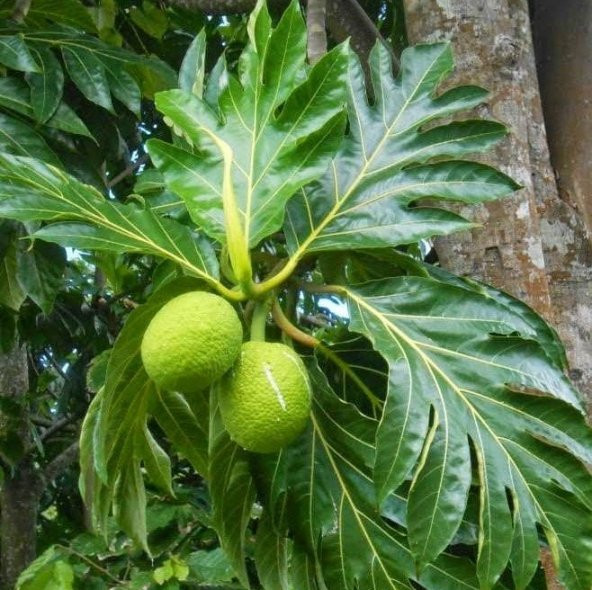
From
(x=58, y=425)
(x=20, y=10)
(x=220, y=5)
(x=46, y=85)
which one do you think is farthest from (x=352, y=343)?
(x=58, y=425)

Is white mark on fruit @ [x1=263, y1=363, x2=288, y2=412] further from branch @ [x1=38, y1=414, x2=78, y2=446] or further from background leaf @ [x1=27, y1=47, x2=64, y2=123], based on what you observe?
branch @ [x1=38, y1=414, x2=78, y2=446]

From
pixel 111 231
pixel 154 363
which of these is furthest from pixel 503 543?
pixel 111 231

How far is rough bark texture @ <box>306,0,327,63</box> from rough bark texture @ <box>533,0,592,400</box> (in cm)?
43

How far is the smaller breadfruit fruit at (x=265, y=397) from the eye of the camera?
36.5 inches

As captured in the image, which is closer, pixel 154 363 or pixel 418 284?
pixel 154 363

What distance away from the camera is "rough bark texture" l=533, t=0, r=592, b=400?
50.1 inches

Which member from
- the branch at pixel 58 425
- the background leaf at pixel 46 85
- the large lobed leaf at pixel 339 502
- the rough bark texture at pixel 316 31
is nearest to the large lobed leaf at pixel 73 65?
the background leaf at pixel 46 85

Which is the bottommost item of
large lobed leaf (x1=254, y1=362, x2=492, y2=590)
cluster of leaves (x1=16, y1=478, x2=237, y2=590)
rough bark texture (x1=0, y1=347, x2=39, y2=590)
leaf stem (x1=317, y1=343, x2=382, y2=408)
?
rough bark texture (x1=0, y1=347, x2=39, y2=590)

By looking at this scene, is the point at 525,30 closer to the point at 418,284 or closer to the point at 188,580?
the point at 418,284

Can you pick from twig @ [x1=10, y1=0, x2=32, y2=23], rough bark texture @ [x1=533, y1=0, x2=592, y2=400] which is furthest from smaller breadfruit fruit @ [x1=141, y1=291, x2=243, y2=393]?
twig @ [x1=10, y1=0, x2=32, y2=23]

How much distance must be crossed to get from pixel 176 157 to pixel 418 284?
0.34m

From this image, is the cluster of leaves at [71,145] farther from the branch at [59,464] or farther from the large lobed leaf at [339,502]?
the large lobed leaf at [339,502]

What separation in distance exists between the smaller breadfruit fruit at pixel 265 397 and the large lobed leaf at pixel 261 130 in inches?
5.8

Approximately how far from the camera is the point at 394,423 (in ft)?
3.14
